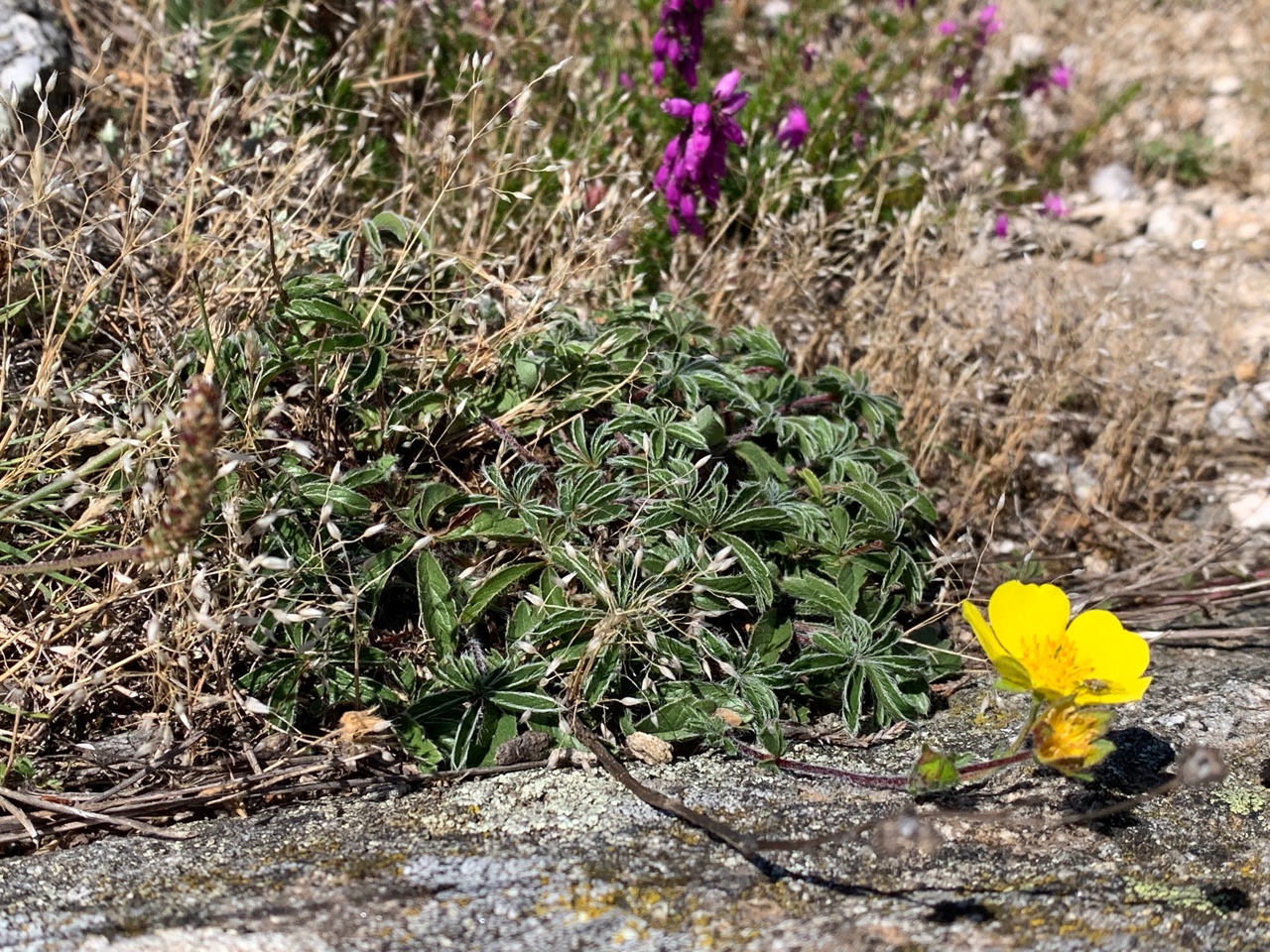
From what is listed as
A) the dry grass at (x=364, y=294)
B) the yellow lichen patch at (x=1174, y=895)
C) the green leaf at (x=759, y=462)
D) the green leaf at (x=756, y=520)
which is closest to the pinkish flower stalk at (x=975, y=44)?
the dry grass at (x=364, y=294)

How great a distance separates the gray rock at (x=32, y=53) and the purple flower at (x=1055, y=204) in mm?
3104

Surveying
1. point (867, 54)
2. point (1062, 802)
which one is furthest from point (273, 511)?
point (867, 54)

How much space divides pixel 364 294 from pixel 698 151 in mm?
1069

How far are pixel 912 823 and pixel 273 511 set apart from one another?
3.81 ft

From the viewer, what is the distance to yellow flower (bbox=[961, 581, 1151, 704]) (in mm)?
1820

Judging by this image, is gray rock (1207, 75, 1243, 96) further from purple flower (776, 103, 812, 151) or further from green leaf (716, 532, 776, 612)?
green leaf (716, 532, 776, 612)

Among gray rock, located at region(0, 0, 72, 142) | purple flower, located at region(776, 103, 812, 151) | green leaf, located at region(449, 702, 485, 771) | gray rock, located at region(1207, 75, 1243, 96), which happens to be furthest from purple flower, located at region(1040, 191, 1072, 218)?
gray rock, located at region(0, 0, 72, 142)

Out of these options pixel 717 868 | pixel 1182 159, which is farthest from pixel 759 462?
pixel 1182 159

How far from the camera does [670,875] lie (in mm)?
1654

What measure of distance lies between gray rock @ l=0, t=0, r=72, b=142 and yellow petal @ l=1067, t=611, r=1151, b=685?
2832mm

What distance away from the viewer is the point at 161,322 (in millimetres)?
2535

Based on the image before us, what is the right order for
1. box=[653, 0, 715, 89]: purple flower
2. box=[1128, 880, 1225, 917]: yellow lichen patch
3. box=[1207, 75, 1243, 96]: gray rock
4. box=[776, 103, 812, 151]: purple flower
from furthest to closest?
1. box=[1207, 75, 1243, 96]: gray rock
2. box=[776, 103, 812, 151]: purple flower
3. box=[653, 0, 715, 89]: purple flower
4. box=[1128, 880, 1225, 917]: yellow lichen patch

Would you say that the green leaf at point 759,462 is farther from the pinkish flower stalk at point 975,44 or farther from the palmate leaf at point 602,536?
the pinkish flower stalk at point 975,44

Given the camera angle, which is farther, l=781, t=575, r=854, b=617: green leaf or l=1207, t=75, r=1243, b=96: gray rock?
l=1207, t=75, r=1243, b=96: gray rock
